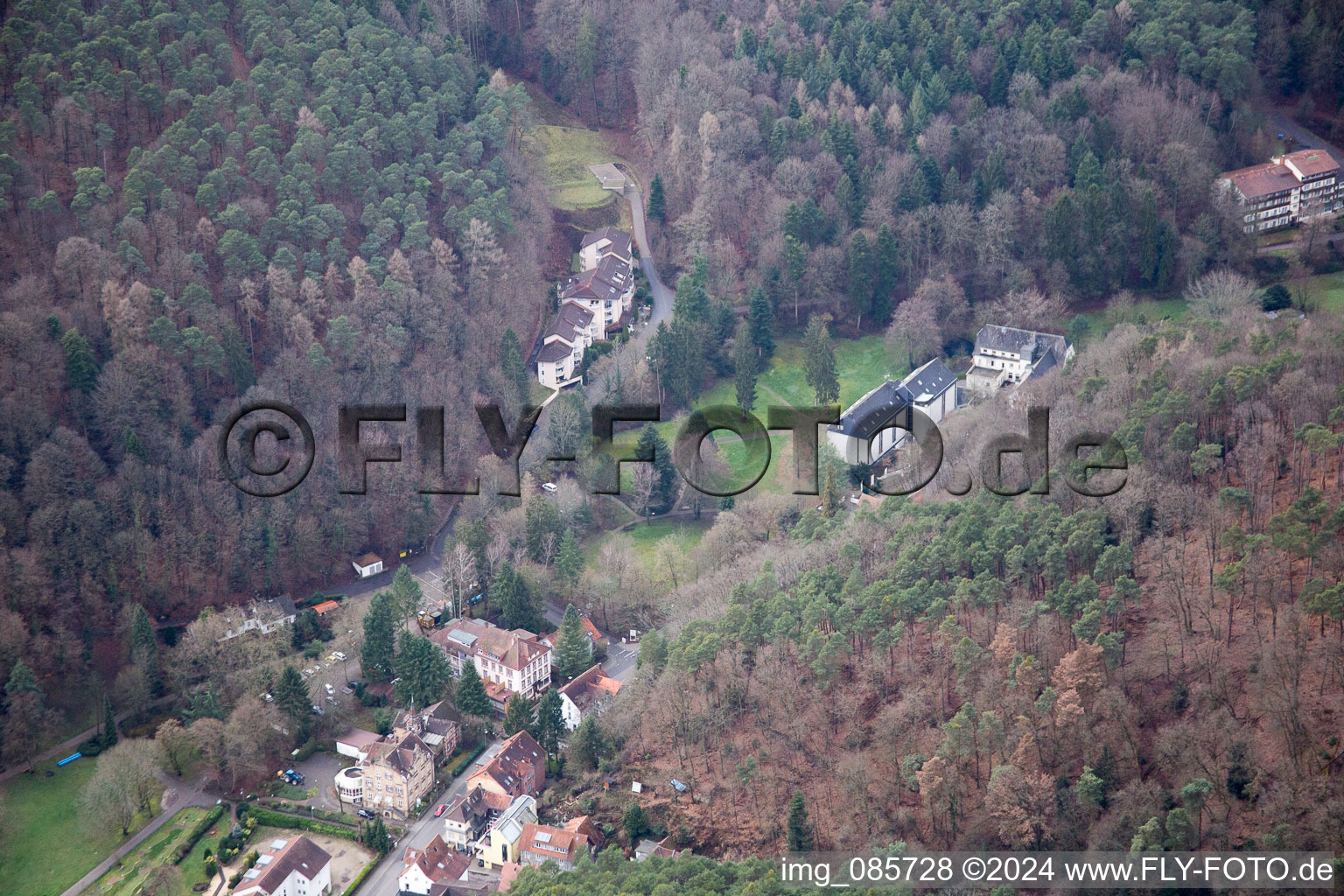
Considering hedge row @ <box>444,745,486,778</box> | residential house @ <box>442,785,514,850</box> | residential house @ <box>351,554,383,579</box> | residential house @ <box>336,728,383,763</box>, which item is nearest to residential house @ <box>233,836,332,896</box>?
residential house @ <box>442,785,514,850</box>

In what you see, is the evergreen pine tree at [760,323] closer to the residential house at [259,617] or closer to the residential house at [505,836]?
the residential house at [259,617]

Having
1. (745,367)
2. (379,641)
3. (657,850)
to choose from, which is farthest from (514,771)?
(745,367)

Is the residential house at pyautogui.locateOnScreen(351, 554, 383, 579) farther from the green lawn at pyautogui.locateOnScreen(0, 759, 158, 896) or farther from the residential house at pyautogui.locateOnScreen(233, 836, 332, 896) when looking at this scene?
the residential house at pyautogui.locateOnScreen(233, 836, 332, 896)

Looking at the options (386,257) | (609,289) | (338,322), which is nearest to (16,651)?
(338,322)

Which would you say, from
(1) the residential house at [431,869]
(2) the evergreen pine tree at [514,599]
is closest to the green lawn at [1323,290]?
(2) the evergreen pine tree at [514,599]

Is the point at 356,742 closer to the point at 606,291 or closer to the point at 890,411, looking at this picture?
the point at 890,411

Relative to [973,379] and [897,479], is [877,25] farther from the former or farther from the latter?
[897,479]

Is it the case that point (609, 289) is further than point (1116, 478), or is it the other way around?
point (609, 289)
